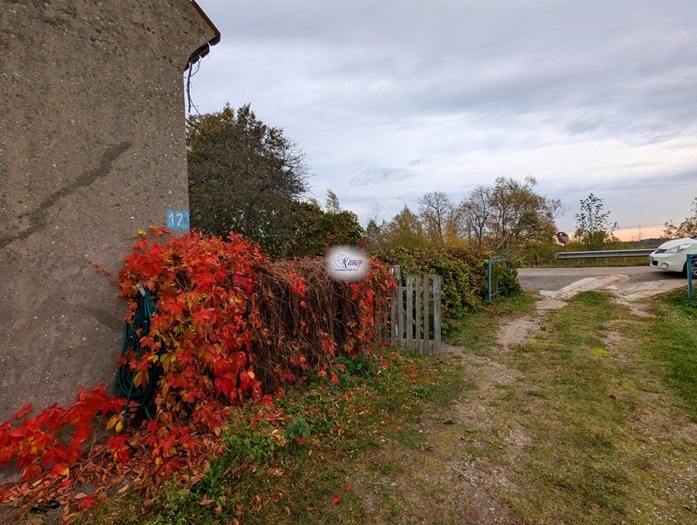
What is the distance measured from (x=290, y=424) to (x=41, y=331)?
2.04 metres

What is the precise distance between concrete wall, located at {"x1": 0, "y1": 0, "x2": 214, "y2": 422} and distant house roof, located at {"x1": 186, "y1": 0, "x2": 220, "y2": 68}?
0.94 feet

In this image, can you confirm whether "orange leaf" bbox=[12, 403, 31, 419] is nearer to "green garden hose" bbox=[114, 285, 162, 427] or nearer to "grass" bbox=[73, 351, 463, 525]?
"green garden hose" bbox=[114, 285, 162, 427]

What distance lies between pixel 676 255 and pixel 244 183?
12.0 metres

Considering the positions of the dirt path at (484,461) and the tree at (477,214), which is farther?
the tree at (477,214)

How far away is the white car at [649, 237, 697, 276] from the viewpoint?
360 inches

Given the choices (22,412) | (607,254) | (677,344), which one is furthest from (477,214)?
(22,412)

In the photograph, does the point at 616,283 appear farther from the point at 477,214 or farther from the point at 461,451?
the point at 477,214

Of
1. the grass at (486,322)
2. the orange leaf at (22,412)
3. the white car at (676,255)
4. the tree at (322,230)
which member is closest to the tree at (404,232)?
the tree at (322,230)

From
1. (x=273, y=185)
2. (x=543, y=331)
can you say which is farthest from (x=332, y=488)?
(x=273, y=185)

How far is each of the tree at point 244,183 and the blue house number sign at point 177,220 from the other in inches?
207

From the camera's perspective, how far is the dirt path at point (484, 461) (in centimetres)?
238

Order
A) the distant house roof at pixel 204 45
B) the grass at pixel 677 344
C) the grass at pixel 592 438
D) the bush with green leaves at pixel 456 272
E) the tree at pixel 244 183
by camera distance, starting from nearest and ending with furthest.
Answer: the grass at pixel 592 438 < the distant house roof at pixel 204 45 < the grass at pixel 677 344 < the bush with green leaves at pixel 456 272 < the tree at pixel 244 183

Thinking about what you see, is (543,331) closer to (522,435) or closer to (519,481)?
(522,435)

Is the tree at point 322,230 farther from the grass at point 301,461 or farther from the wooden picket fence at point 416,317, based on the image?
the grass at point 301,461
